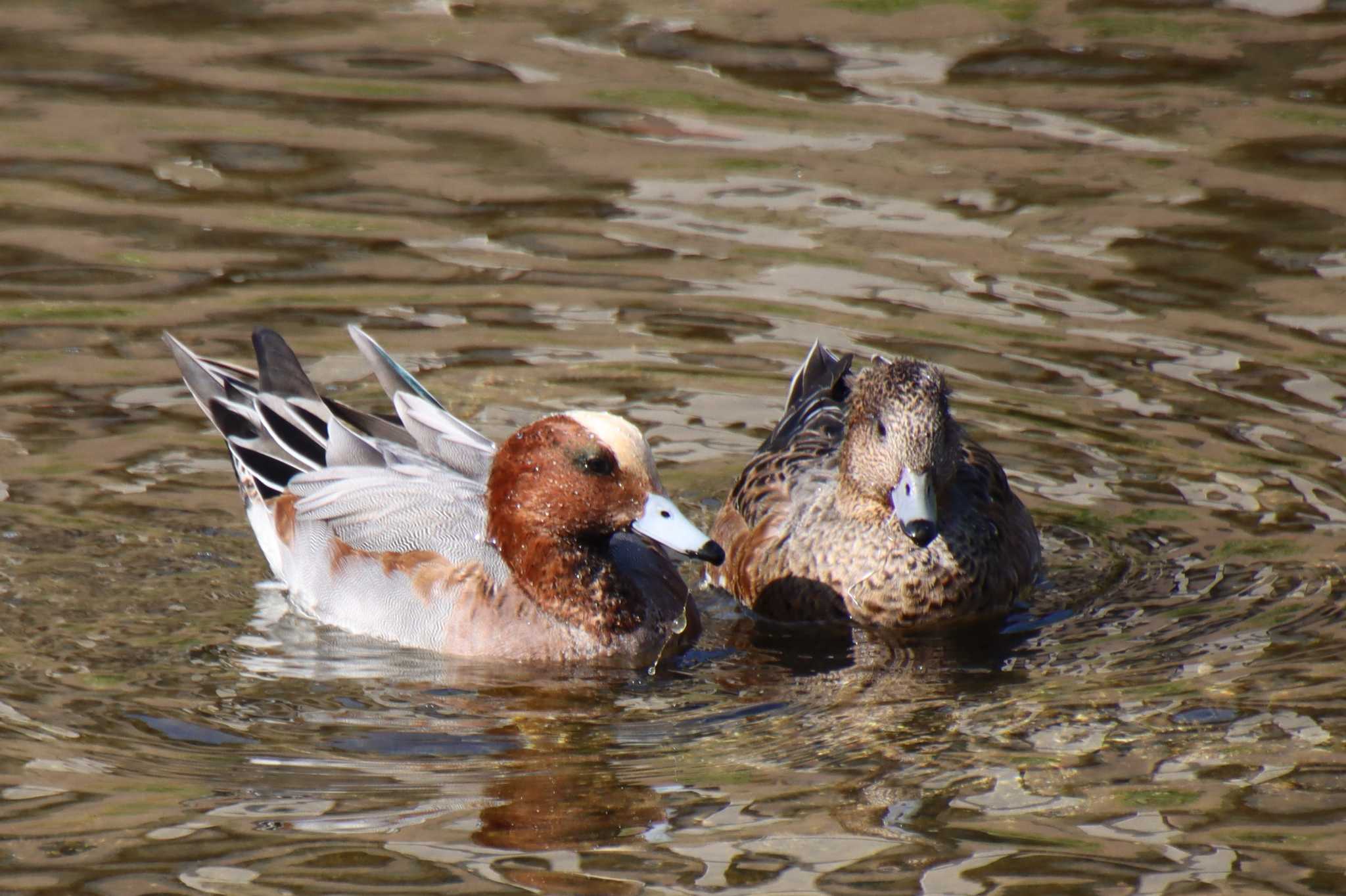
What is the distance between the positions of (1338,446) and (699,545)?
317 cm

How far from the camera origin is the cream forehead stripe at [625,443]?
6906mm

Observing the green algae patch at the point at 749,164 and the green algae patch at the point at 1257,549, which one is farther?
the green algae patch at the point at 749,164

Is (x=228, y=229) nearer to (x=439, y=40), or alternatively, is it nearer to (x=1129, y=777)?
(x=439, y=40)

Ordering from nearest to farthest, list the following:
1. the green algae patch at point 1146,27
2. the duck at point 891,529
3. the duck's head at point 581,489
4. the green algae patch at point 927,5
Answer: the duck's head at point 581,489 < the duck at point 891,529 < the green algae patch at point 1146,27 < the green algae patch at point 927,5

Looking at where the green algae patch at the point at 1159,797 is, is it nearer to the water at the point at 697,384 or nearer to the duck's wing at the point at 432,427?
the water at the point at 697,384

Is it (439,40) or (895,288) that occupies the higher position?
(439,40)

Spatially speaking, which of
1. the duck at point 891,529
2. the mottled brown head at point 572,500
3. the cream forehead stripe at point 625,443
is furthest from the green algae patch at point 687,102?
the cream forehead stripe at point 625,443

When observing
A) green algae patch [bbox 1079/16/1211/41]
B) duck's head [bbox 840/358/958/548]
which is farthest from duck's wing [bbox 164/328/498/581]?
green algae patch [bbox 1079/16/1211/41]

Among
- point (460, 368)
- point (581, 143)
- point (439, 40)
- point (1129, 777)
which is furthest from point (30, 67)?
point (1129, 777)

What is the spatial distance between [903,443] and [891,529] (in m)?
0.49

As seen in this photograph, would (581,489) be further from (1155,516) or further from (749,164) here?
(749,164)

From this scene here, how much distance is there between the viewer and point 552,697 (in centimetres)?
674

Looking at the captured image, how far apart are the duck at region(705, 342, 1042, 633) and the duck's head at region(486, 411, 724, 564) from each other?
32.6 inches

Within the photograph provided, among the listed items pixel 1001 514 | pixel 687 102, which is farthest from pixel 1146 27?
pixel 1001 514
